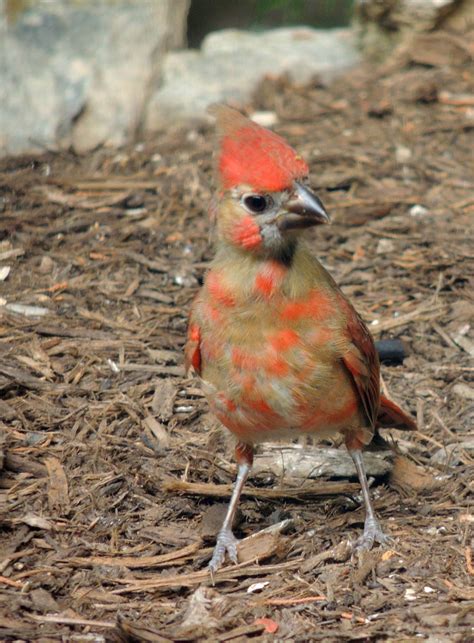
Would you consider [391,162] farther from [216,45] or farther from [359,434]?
[359,434]

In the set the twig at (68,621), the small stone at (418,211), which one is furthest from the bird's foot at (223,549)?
the small stone at (418,211)

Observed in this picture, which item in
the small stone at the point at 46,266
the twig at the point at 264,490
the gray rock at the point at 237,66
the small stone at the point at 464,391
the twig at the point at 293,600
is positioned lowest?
the twig at the point at 264,490

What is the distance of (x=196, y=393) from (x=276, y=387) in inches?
50.6

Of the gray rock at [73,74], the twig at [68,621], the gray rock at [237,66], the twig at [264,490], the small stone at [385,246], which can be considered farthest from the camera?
the gray rock at [237,66]

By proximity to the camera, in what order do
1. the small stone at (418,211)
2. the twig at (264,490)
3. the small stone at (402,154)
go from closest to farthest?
the twig at (264,490)
the small stone at (418,211)
the small stone at (402,154)

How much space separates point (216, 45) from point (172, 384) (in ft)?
13.8

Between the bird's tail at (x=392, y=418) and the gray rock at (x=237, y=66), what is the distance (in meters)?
3.73

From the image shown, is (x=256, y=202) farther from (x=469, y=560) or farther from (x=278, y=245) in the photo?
(x=469, y=560)

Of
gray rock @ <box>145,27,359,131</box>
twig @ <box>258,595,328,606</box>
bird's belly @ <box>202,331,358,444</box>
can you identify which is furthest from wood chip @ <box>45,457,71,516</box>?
gray rock @ <box>145,27,359,131</box>

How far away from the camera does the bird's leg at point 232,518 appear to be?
14.3 feet

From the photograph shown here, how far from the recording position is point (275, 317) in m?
4.14

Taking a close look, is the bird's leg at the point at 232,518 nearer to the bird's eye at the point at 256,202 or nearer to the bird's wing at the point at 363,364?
the bird's wing at the point at 363,364

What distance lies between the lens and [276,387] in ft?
13.7

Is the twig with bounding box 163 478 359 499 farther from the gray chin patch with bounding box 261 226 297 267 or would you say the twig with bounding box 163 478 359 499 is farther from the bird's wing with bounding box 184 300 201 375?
the gray chin patch with bounding box 261 226 297 267
